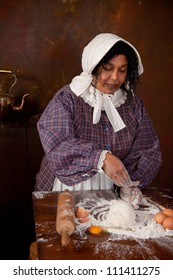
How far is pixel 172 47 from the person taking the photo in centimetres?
339

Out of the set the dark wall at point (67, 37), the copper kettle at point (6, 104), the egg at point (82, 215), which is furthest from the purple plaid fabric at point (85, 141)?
the dark wall at point (67, 37)

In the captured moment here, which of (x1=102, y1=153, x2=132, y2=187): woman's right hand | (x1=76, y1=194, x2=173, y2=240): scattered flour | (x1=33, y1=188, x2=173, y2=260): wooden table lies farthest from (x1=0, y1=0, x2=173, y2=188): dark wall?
(x1=33, y1=188, x2=173, y2=260): wooden table

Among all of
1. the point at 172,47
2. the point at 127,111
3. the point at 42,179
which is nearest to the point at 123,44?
the point at 127,111

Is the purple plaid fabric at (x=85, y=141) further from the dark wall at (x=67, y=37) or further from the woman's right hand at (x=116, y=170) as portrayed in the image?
the dark wall at (x=67, y=37)

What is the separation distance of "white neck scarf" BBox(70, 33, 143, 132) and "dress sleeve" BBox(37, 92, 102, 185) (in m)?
0.10

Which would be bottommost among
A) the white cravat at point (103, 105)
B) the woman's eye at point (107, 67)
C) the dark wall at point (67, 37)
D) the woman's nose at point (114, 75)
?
the white cravat at point (103, 105)

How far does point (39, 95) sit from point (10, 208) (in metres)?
1.00

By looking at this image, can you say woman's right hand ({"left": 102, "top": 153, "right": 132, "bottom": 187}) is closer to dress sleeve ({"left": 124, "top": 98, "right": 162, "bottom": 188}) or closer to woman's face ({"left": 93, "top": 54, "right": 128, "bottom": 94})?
dress sleeve ({"left": 124, "top": 98, "right": 162, "bottom": 188})

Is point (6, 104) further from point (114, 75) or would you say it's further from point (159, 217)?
point (159, 217)

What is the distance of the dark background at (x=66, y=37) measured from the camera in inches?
120

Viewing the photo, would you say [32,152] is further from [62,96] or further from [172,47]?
[172,47]

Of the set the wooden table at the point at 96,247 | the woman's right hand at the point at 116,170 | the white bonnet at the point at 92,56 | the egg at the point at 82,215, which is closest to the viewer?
the wooden table at the point at 96,247

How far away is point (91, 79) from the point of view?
1962mm

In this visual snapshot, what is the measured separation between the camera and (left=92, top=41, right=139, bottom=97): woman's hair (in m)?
1.88
